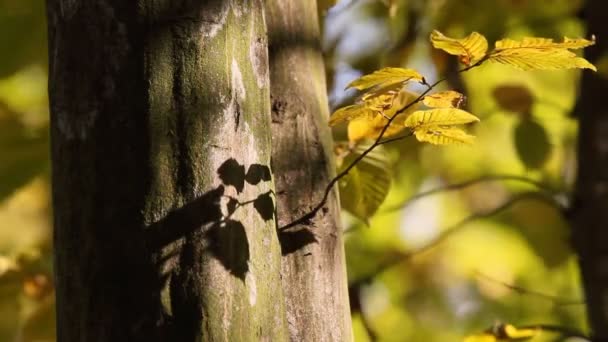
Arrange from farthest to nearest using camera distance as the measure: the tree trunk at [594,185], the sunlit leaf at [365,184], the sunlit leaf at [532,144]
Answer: the sunlit leaf at [532,144]
the tree trunk at [594,185]
the sunlit leaf at [365,184]

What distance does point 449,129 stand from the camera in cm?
90

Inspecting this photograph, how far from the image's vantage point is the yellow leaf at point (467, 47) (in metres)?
0.84

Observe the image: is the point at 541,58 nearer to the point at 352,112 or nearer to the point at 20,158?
the point at 352,112

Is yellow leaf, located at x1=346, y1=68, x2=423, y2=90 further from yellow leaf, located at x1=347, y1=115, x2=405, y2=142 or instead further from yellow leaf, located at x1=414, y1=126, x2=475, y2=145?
yellow leaf, located at x1=347, y1=115, x2=405, y2=142

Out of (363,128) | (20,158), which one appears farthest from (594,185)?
(20,158)

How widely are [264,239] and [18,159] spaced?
0.88m

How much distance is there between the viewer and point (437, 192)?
182 centimetres

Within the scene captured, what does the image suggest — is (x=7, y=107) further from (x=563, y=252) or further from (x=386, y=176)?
(x=563, y=252)

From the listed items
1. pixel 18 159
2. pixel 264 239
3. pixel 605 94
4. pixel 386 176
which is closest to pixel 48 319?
pixel 18 159

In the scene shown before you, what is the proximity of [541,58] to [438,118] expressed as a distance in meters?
0.12

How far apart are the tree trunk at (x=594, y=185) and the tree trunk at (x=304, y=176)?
2.95ft

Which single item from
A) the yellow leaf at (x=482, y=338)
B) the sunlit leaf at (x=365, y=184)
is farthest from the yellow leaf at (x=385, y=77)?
the yellow leaf at (x=482, y=338)

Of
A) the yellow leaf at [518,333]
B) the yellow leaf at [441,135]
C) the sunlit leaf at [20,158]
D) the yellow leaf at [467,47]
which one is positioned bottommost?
the yellow leaf at [518,333]

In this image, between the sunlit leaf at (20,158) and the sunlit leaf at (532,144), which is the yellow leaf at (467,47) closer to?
the sunlit leaf at (20,158)
